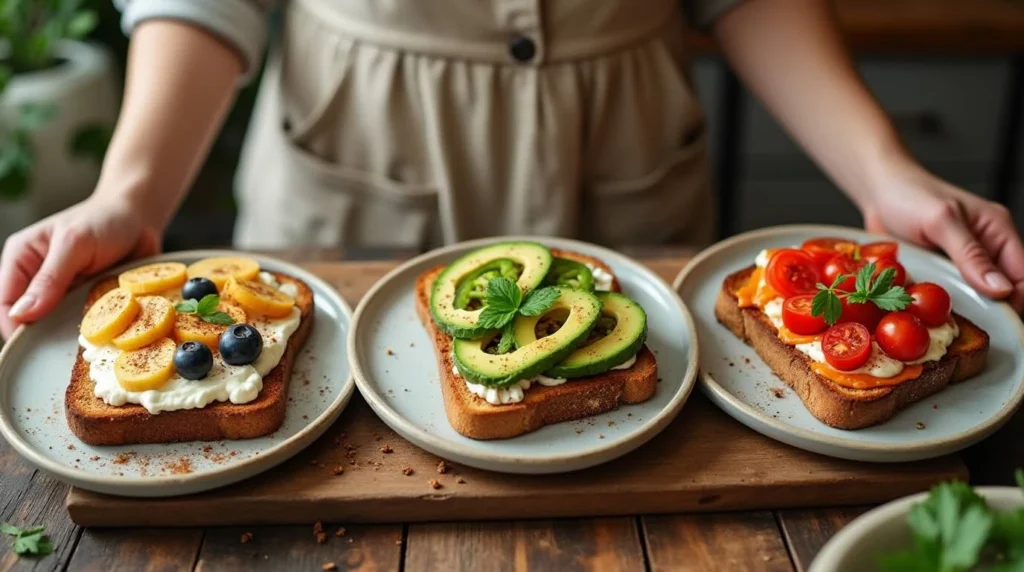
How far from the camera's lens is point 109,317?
169cm

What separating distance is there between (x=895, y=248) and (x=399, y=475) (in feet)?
3.41

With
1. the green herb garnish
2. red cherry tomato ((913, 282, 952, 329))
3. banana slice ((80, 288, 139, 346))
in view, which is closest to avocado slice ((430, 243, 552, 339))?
the green herb garnish

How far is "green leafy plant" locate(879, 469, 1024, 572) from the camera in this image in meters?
1.07

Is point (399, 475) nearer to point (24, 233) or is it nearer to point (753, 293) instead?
point (753, 293)

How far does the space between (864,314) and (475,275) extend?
69 centimetres

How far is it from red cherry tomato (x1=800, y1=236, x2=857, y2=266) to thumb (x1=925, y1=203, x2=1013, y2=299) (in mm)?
172

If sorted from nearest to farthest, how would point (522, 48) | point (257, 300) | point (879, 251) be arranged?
point (257, 300) < point (879, 251) < point (522, 48)

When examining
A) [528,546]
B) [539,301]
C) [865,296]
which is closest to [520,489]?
[528,546]

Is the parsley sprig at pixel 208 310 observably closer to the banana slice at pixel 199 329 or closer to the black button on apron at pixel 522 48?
the banana slice at pixel 199 329

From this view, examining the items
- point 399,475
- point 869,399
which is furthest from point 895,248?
point 399,475

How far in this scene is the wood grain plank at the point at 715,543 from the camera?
1.40 metres

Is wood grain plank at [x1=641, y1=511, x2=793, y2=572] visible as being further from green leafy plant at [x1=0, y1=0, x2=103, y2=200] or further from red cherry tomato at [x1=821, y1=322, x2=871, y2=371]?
green leafy plant at [x1=0, y1=0, x2=103, y2=200]

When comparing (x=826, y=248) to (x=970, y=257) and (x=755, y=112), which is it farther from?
(x=755, y=112)

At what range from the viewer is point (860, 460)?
1.54 m
